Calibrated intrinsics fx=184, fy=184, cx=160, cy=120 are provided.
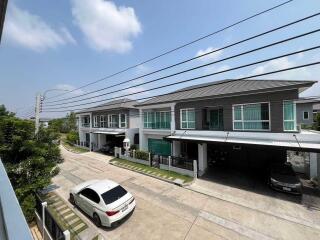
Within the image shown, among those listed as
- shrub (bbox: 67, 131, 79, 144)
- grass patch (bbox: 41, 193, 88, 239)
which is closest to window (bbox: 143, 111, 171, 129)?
grass patch (bbox: 41, 193, 88, 239)

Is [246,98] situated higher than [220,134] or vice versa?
[246,98]

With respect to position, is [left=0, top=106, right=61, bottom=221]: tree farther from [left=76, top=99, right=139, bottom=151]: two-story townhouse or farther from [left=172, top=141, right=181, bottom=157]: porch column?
[left=76, top=99, right=139, bottom=151]: two-story townhouse

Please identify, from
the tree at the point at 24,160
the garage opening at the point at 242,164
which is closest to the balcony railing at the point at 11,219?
the tree at the point at 24,160

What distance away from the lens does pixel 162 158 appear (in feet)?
59.1

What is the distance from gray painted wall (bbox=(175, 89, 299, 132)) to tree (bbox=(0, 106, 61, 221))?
1268 cm

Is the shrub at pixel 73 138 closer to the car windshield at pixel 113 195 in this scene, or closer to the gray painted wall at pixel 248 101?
the gray painted wall at pixel 248 101

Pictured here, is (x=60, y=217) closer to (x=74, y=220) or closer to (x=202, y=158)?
(x=74, y=220)

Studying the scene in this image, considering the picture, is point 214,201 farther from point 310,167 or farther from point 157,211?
point 310,167

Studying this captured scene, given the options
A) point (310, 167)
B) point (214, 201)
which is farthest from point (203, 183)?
point (310, 167)

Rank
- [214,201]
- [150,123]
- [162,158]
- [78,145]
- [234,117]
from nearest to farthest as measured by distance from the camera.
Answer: [214,201], [234,117], [162,158], [150,123], [78,145]

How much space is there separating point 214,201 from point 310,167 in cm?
924

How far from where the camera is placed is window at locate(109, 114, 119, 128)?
85.8ft

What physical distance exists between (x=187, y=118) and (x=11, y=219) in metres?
17.5

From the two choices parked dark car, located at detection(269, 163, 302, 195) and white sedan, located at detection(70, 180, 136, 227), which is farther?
parked dark car, located at detection(269, 163, 302, 195)
